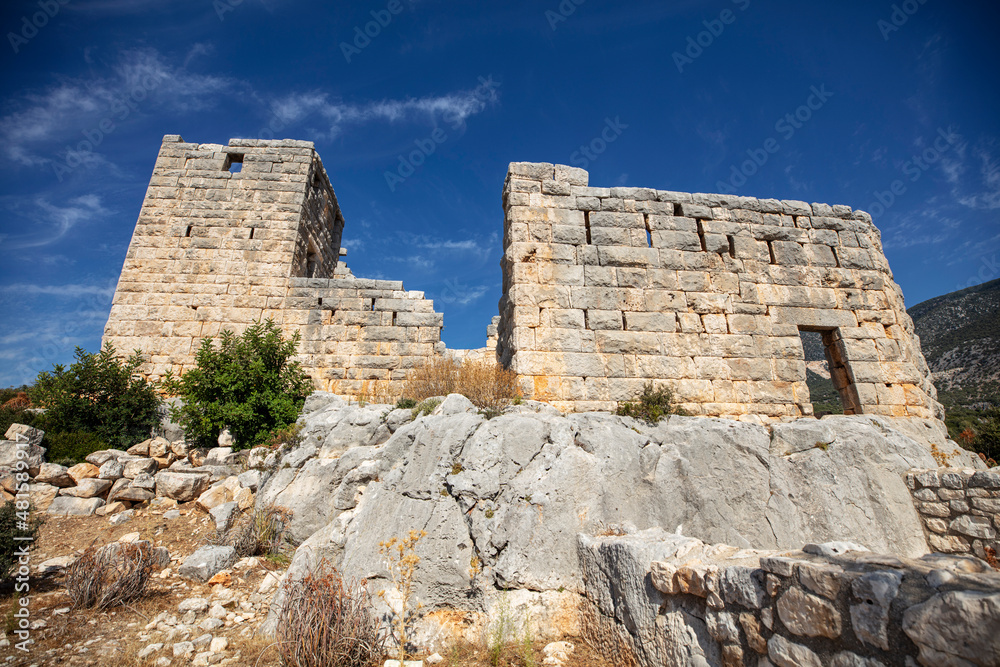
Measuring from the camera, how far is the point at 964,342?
1344 inches

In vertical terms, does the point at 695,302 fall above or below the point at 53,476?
above

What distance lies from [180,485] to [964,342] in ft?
154

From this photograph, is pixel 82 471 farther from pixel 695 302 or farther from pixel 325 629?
pixel 695 302

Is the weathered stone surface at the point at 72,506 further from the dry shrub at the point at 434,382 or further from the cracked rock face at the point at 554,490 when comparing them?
the dry shrub at the point at 434,382

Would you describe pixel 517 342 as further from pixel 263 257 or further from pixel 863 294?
pixel 263 257

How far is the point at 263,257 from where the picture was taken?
33.6ft

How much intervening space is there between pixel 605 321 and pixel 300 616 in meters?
5.18

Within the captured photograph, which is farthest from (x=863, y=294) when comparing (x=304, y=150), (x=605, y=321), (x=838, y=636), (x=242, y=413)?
(x=304, y=150)

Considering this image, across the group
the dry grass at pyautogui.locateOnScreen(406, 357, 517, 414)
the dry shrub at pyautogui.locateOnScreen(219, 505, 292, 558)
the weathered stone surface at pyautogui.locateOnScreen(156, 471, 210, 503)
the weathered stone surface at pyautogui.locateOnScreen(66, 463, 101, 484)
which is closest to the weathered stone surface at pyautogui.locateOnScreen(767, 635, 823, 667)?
the dry grass at pyautogui.locateOnScreen(406, 357, 517, 414)

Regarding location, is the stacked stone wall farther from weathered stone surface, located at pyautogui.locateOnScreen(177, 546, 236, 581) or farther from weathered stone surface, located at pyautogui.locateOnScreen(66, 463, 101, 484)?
weathered stone surface, located at pyautogui.locateOnScreen(66, 463, 101, 484)

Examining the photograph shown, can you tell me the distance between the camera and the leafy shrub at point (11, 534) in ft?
14.8

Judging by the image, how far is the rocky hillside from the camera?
96.5 feet

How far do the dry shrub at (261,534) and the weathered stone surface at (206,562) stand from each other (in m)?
0.16

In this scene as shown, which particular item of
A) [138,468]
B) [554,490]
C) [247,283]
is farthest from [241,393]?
[554,490]
